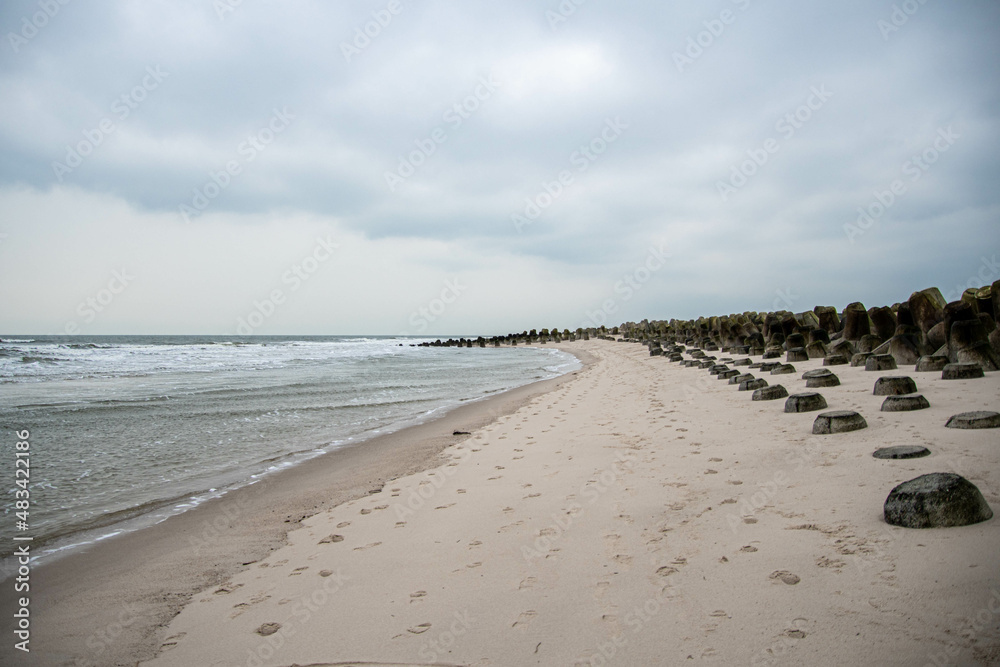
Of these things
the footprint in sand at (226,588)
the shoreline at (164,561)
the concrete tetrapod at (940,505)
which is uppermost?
the concrete tetrapod at (940,505)

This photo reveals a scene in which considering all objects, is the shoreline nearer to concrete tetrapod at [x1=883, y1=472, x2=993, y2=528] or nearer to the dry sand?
the dry sand

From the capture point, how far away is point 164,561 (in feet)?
13.0

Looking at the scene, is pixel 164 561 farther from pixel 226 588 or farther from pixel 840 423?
pixel 840 423

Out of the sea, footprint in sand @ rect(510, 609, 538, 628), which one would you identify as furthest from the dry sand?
the sea

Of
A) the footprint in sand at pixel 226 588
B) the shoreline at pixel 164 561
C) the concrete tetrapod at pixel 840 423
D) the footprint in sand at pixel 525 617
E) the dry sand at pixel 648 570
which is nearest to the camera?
the dry sand at pixel 648 570

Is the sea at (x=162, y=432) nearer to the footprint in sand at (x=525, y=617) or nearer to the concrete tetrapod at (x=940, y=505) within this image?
the footprint in sand at (x=525, y=617)

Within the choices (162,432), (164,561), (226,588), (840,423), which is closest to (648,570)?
(226,588)

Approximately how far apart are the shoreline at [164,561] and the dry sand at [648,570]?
0.23 metres

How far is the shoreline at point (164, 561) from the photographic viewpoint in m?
2.92

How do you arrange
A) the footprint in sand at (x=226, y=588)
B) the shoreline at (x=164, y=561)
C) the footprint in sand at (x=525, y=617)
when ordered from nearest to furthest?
the footprint in sand at (x=525, y=617) → the shoreline at (x=164, y=561) → the footprint in sand at (x=226, y=588)

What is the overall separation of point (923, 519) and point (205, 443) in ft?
29.4

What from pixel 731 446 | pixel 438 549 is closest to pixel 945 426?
pixel 731 446

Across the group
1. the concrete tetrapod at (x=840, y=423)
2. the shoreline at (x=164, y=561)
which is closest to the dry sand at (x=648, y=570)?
the concrete tetrapod at (x=840, y=423)

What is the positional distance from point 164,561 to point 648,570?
3.67 metres
